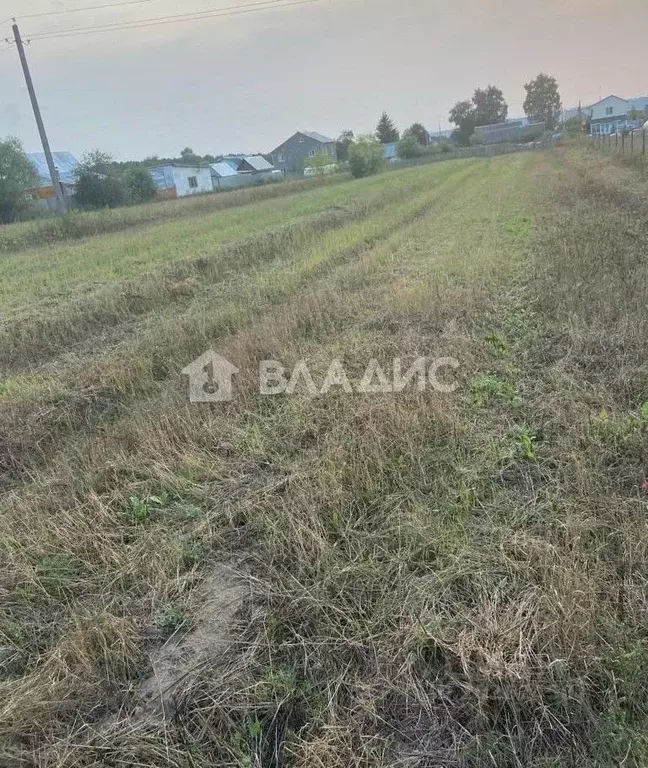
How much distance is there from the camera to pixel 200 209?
2531 centimetres

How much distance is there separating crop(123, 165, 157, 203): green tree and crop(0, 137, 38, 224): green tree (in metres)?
5.49

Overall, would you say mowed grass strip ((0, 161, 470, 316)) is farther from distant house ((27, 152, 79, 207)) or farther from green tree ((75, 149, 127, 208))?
distant house ((27, 152, 79, 207))

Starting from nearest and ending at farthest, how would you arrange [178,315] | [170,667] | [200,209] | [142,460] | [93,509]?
[170,667]
[93,509]
[142,460]
[178,315]
[200,209]

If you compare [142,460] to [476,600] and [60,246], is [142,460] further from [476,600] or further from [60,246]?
[60,246]

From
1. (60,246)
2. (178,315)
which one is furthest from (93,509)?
(60,246)

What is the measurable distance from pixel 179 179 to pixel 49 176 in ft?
36.3

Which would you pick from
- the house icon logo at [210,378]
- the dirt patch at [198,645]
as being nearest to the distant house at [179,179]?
the house icon logo at [210,378]

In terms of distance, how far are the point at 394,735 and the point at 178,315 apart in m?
7.42

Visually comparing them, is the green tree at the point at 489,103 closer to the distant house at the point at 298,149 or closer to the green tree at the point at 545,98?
the green tree at the point at 545,98

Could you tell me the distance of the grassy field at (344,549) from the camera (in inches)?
83.8

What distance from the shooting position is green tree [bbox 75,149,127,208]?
97.1 feet

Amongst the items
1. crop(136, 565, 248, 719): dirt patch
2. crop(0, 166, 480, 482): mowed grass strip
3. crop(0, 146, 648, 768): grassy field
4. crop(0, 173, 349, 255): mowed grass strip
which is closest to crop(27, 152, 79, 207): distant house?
crop(0, 173, 349, 255): mowed grass strip

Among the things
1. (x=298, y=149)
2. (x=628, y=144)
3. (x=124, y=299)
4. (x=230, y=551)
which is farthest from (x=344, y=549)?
(x=298, y=149)

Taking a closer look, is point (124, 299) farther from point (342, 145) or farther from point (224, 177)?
point (342, 145)
